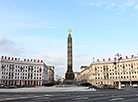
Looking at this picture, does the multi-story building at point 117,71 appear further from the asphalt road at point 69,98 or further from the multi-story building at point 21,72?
the asphalt road at point 69,98

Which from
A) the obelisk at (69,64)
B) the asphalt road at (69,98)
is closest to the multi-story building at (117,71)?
the obelisk at (69,64)

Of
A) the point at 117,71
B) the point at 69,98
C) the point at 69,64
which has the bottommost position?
the point at 69,98

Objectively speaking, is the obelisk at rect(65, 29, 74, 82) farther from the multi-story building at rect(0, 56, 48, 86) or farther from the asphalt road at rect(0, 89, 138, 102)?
the multi-story building at rect(0, 56, 48, 86)

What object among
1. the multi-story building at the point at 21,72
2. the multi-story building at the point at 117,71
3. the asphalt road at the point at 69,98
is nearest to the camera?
the asphalt road at the point at 69,98

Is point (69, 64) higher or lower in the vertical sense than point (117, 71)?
higher

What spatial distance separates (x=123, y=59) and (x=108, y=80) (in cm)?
1605

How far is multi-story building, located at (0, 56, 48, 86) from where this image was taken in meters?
91.4

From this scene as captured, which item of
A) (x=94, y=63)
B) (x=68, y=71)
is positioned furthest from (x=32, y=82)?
(x=68, y=71)

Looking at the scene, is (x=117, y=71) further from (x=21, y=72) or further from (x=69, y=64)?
(x=21, y=72)

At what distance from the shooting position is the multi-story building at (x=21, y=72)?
9139 cm

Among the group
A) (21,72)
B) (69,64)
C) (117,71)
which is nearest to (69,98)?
(69,64)

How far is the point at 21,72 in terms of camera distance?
330ft

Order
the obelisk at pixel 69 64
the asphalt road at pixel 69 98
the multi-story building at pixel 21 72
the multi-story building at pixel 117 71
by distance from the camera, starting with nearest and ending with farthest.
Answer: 1. the asphalt road at pixel 69 98
2. the obelisk at pixel 69 64
3. the multi-story building at pixel 117 71
4. the multi-story building at pixel 21 72

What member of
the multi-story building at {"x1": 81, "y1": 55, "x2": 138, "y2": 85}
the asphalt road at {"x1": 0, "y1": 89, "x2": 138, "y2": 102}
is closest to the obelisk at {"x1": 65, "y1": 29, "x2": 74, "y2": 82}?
the asphalt road at {"x1": 0, "y1": 89, "x2": 138, "y2": 102}
